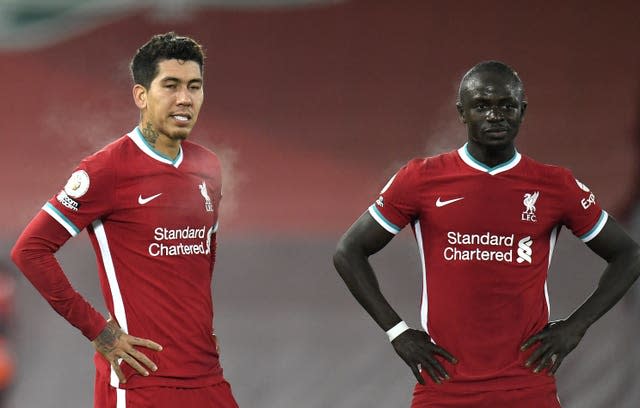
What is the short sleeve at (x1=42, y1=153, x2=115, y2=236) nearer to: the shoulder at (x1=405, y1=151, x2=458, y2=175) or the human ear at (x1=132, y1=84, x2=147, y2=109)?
the human ear at (x1=132, y1=84, x2=147, y2=109)

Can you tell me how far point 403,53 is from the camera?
16.8 ft

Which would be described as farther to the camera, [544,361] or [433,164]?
[433,164]

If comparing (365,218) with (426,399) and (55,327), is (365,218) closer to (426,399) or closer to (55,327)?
(426,399)

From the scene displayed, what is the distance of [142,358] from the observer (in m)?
2.95

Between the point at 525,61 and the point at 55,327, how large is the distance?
103 inches

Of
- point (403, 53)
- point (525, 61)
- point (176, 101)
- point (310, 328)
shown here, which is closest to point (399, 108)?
point (403, 53)

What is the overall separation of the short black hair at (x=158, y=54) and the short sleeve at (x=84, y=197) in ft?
1.09

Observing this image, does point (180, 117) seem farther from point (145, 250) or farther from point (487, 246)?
point (487, 246)

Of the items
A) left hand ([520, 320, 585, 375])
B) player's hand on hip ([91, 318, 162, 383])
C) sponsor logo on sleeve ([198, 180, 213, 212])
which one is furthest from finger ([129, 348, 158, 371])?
left hand ([520, 320, 585, 375])

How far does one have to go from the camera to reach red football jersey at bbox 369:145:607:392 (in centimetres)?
300

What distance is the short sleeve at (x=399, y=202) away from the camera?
3113mm

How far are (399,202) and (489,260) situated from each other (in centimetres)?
32

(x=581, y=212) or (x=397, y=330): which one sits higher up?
(x=581, y=212)

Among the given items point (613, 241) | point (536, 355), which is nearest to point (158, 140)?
point (536, 355)
